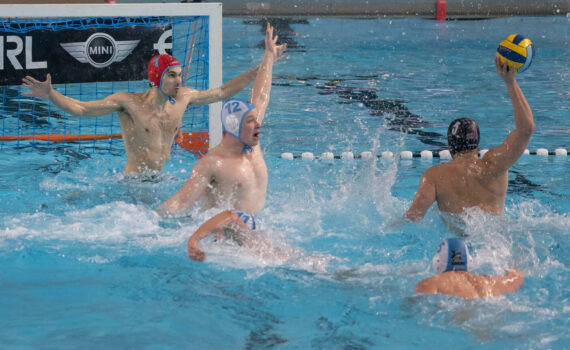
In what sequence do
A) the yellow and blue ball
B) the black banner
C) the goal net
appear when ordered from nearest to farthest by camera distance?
the yellow and blue ball < the goal net < the black banner

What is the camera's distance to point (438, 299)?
333 centimetres

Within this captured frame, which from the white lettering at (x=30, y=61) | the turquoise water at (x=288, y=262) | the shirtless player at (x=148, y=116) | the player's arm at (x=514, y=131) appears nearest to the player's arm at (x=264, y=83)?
the shirtless player at (x=148, y=116)

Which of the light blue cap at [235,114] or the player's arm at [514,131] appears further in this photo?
the light blue cap at [235,114]

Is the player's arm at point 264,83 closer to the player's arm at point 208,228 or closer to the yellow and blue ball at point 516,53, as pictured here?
the player's arm at point 208,228

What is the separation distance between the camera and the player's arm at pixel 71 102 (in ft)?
16.1

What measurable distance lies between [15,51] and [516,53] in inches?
160

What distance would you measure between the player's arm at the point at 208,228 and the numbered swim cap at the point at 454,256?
39.2 inches

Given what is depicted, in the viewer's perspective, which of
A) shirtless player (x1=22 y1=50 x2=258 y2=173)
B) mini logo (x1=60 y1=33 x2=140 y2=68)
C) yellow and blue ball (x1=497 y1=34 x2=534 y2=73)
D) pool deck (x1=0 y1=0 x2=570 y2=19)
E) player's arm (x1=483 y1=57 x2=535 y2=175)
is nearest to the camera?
player's arm (x1=483 y1=57 x2=535 y2=175)

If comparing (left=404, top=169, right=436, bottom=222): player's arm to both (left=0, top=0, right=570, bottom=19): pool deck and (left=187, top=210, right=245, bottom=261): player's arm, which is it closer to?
(left=187, top=210, right=245, bottom=261): player's arm

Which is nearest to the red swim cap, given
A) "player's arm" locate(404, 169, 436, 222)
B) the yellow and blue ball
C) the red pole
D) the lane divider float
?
the lane divider float

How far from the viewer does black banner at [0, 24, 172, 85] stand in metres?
5.89

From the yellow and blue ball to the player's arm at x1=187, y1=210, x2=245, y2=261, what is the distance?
1683 mm

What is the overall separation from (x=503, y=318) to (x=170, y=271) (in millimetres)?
1818

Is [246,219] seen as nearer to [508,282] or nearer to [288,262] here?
[288,262]
